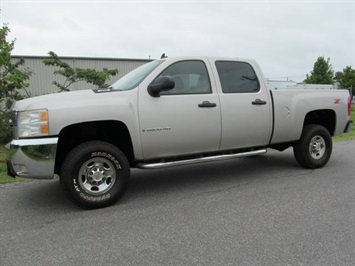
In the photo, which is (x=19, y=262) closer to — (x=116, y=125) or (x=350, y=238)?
(x=116, y=125)

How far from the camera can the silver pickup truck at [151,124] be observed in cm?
405

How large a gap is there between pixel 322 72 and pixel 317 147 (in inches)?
1483

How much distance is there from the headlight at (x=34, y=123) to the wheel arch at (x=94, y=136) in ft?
1.09

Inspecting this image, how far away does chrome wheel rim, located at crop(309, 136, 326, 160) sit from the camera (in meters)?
6.31

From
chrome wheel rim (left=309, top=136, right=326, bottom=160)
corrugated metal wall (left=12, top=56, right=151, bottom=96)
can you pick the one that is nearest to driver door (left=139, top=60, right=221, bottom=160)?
chrome wheel rim (left=309, top=136, right=326, bottom=160)

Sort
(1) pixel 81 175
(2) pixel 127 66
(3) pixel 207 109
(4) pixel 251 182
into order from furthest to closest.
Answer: (2) pixel 127 66
(4) pixel 251 182
(3) pixel 207 109
(1) pixel 81 175

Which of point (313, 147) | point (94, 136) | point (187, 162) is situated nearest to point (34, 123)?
point (94, 136)

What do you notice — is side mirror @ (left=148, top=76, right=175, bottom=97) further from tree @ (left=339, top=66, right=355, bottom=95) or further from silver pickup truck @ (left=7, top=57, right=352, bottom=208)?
tree @ (left=339, top=66, right=355, bottom=95)

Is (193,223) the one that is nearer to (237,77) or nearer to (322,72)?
(237,77)

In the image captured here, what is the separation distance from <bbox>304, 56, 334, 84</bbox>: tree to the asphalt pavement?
122ft

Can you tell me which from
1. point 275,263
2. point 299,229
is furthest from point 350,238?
point 275,263

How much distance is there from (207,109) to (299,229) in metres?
2.09

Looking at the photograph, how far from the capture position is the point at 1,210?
432cm

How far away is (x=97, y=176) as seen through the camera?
14.2ft
